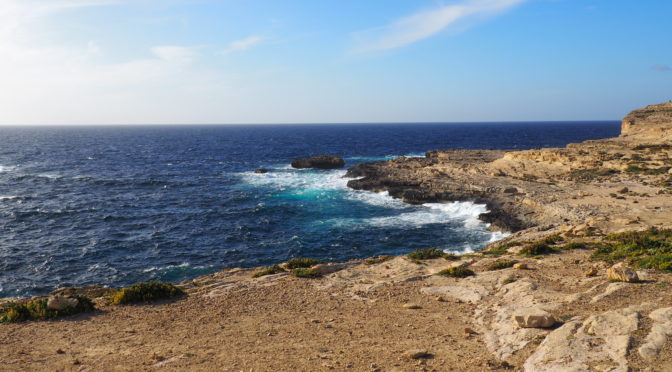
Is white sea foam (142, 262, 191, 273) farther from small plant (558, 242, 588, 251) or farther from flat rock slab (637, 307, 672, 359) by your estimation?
flat rock slab (637, 307, 672, 359)

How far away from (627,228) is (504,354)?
21.4 m

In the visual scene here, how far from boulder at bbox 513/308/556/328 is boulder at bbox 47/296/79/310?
58.5 feet

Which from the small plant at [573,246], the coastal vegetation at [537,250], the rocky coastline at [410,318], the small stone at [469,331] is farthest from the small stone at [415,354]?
the small plant at [573,246]

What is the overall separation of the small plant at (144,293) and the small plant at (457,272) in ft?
42.3

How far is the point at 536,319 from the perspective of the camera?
1309 centimetres

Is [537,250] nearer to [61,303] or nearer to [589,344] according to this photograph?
[589,344]

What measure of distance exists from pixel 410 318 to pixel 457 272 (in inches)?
228

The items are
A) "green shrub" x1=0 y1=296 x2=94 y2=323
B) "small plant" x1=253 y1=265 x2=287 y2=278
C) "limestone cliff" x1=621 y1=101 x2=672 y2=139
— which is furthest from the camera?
"limestone cliff" x1=621 y1=101 x2=672 y2=139

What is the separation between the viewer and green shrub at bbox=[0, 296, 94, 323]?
17.1 meters

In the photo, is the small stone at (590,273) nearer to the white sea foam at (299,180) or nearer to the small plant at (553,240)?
the small plant at (553,240)

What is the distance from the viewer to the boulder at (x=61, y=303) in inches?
693

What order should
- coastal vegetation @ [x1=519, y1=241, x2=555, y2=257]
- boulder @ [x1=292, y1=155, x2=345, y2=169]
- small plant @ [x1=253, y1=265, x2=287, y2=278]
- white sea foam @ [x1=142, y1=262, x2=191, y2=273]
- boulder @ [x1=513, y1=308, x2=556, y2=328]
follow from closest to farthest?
boulder @ [x1=513, y1=308, x2=556, y2=328] < small plant @ [x1=253, y1=265, x2=287, y2=278] < coastal vegetation @ [x1=519, y1=241, x2=555, y2=257] < white sea foam @ [x1=142, y1=262, x2=191, y2=273] < boulder @ [x1=292, y1=155, x2=345, y2=169]

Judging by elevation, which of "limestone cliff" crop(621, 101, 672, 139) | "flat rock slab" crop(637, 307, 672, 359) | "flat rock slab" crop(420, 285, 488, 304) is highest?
"limestone cliff" crop(621, 101, 672, 139)

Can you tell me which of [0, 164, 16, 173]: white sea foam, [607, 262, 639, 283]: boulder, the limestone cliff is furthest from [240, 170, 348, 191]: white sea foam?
the limestone cliff
